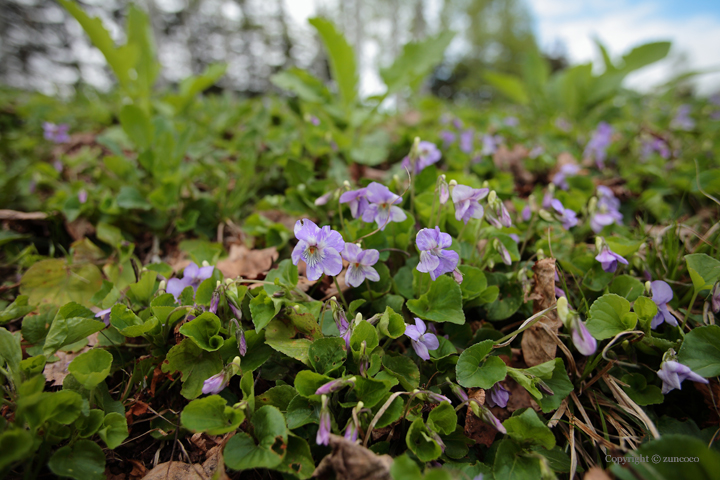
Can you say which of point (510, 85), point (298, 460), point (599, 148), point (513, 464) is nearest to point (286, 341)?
point (298, 460)

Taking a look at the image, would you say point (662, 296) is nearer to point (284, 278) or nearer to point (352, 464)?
point (352, 464)

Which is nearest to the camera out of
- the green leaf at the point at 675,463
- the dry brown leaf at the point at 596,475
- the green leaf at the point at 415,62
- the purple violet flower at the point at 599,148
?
the green leaf at the point at 675,463

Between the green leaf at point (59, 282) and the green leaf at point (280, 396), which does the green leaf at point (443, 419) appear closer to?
the green leaf at point (280, 396)

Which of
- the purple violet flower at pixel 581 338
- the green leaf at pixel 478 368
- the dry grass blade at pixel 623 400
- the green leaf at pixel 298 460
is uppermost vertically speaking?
the purple violet flower at pixel 581 338

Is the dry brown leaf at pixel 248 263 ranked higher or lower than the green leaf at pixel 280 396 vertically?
higher

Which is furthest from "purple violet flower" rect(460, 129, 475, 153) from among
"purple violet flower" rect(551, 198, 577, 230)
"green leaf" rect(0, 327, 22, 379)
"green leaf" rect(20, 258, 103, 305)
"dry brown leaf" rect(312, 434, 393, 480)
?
"green leaf" rect(0, 327, 22, 379)

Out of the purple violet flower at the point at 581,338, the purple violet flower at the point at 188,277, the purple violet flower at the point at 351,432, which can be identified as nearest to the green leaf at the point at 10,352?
the purple violet flower at the point at 188,277

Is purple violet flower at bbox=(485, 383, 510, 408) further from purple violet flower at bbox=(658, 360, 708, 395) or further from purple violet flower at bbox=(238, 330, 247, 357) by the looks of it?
purple violet flower at bbox=(238, 330, 247, 357)
